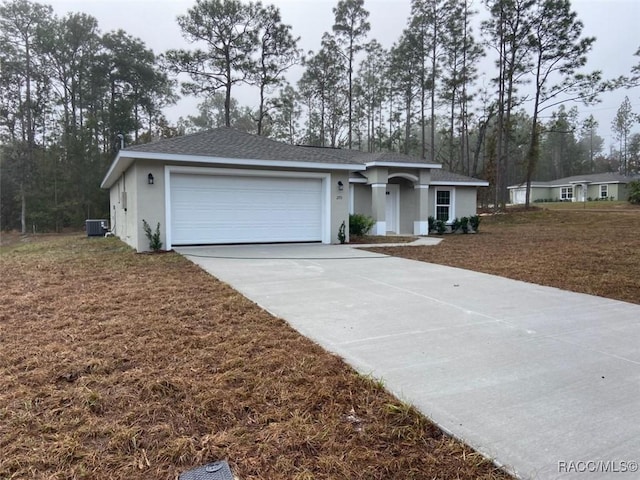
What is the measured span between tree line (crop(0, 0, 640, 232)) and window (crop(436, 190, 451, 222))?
919 cm

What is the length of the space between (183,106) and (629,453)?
129ft

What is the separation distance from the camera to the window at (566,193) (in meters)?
44.2

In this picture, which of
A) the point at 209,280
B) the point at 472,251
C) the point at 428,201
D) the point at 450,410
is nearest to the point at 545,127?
the point at 428,201

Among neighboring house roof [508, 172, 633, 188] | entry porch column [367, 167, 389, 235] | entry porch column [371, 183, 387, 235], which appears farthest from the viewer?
neighboring house roof [508, 172, 633, 188]

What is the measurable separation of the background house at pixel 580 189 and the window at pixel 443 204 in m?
25.2

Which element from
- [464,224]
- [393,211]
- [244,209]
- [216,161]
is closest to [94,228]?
[244,209]

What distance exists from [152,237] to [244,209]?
2581mm

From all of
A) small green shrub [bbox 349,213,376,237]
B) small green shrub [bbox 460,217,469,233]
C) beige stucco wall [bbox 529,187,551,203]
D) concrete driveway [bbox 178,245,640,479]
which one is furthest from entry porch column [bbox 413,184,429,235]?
beige stucco wall [bbox 529,187,551,203]

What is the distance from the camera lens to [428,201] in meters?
18.4

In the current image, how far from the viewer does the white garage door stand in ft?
36.2

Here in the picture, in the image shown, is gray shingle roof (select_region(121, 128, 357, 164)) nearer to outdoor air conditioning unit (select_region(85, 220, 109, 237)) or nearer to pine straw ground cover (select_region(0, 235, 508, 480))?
pine straw ground cover (select_region(0, 235, 508, 480))

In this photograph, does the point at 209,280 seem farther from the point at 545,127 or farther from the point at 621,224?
the point at 545,127

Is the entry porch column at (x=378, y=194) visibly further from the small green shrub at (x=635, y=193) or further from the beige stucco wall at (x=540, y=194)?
the beige stucco wall at (x=540, y=194)

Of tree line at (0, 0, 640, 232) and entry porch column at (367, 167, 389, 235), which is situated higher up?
tree line at (0, 0, 640, 232)
